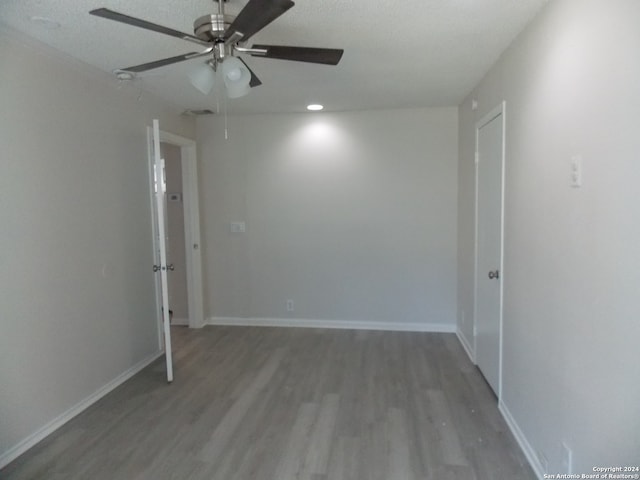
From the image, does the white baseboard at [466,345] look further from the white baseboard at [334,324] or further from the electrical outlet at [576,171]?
the electrical outlet at [576,171]

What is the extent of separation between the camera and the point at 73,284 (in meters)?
2.88

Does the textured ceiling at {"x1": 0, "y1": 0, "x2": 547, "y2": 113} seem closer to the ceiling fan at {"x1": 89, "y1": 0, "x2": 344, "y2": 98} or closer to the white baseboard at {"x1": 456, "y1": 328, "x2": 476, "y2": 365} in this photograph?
the ceiling fan at {"x1": 89, "y1": 0, "x2": 344, "y2": 98}

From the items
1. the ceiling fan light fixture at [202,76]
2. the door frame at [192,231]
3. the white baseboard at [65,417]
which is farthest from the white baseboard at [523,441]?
the door frame at [192,231]

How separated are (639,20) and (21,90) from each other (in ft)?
9.95

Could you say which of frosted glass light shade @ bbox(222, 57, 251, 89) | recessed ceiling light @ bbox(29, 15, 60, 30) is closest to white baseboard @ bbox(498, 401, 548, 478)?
frosted glass light shade @ bbox(222, 57, 251, 89)

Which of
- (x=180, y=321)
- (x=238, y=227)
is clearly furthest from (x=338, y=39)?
(x=180, y=321)

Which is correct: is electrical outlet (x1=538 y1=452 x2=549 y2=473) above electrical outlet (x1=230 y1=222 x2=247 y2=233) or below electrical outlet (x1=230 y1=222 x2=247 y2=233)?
below

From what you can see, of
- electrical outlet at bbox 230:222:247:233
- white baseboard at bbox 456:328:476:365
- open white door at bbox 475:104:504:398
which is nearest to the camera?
open white door at bbox 475:104:504:398

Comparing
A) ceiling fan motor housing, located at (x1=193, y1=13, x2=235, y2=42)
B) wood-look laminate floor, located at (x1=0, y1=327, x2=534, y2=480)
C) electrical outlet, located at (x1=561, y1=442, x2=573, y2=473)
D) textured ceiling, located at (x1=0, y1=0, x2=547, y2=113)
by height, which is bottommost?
wood-look laminate floor, located at (x1=0, y1=327, x2=534, y2=480)

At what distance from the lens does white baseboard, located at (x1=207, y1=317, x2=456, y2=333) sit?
15.4 ft

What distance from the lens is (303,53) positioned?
198 cm

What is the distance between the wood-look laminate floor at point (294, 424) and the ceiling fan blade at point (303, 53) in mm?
2159

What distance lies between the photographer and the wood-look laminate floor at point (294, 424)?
2.30 meters

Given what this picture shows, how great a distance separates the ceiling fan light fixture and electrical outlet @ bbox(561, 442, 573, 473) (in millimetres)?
2425
